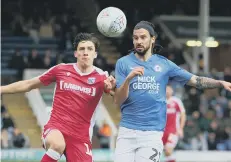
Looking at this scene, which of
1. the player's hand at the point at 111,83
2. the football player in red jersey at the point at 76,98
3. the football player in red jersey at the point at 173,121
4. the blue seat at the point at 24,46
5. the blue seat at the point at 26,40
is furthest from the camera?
the blue seat at the point at 26,40

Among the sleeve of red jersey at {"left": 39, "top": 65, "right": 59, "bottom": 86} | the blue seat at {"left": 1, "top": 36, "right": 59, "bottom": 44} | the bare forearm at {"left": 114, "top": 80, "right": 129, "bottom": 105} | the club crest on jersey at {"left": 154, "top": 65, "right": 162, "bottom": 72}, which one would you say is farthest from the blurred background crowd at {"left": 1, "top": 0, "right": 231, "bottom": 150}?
the bare forearm at {"left": 114, "top": 80, "right": 129, "bottom": 105}

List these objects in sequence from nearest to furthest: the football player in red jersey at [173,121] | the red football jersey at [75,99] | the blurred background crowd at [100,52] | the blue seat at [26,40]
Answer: the red football jersey at [75,99]
the football player in red jersey at [173,121]
the blurred background crowd at [100,52]
the blue seat at [26,40]

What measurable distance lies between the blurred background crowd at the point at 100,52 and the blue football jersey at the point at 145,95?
11377 mm

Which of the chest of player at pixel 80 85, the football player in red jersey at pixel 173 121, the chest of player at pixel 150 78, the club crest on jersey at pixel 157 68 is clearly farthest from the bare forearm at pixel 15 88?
the football player in red jersey at pixel 173 121

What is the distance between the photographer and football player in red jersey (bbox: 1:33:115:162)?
28.2ft

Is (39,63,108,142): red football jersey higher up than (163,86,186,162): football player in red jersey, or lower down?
higher up

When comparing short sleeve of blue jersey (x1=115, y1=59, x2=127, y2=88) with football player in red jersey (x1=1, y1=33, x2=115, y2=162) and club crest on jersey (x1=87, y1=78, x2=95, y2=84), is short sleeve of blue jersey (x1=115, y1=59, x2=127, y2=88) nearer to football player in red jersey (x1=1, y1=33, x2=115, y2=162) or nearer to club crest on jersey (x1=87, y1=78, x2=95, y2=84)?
football player in red jersey (x1=1, y1=33, x2=115, y2=162)

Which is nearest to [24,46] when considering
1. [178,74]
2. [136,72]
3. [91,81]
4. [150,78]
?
[91,81]

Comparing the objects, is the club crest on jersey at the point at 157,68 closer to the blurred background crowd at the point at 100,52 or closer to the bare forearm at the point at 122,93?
the bare forearm at the point at 122,93

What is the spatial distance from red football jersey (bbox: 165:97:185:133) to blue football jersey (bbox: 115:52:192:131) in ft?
22.4

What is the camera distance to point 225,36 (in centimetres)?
3081

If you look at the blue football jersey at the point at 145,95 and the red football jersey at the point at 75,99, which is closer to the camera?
the blue football jersey at the point at 145,95

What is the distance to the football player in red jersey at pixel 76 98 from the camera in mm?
8609

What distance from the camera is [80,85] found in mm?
8812
